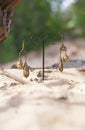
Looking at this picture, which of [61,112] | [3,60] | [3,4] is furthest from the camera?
[3,60]

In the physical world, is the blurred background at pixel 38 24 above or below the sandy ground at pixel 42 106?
above

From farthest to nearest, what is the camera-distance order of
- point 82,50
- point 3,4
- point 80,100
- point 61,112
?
point 82,50 < point 3,4 < point 80,100 < point 61,112

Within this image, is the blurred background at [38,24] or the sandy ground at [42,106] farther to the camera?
the blurred background at [38,24]

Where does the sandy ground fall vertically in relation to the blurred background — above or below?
below

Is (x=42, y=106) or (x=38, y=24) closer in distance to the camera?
(x=42, y=106)

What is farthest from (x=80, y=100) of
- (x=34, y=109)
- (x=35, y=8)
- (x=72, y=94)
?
(x=35, y=8)

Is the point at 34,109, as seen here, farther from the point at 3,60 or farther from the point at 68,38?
the point at 68,38

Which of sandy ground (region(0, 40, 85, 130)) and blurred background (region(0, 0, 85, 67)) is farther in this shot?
blurred background (region(0, 0, 85, 67))

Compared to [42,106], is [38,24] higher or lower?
higher
